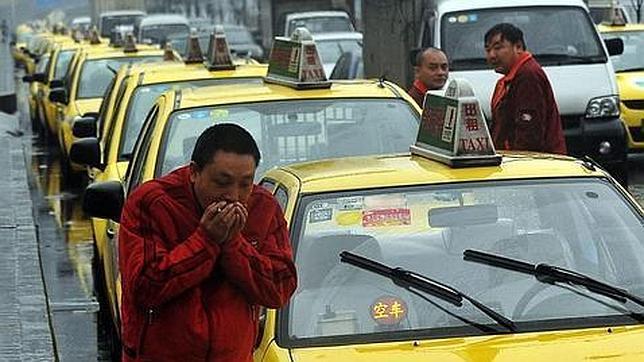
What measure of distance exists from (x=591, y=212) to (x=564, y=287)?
505mm

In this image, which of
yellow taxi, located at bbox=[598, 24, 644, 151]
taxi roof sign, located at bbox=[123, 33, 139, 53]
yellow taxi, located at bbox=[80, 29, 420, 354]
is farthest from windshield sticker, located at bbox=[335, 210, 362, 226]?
taxi roof sign, located at bbox=[123, 33, 139, 53]

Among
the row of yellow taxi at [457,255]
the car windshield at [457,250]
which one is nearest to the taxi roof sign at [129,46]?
the row of yellow taxi at [457,255]

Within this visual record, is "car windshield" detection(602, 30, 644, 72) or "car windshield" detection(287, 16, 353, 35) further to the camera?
"car windshield" detection(287, 16, 353, 35)

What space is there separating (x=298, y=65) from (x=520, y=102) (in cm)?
140

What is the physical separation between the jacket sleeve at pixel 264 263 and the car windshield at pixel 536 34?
405 inches

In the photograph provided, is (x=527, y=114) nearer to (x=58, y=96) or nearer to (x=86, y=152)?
(x=86, y=152)

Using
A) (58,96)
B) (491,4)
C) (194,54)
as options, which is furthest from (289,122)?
(58,96)

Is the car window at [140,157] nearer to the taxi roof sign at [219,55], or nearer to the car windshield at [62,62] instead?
the taxi roof sign at [219,55]

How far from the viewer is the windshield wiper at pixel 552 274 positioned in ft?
18.1

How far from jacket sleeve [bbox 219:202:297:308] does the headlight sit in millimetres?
9961

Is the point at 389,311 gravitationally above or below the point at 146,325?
below

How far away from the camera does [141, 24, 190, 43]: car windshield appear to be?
37.5m

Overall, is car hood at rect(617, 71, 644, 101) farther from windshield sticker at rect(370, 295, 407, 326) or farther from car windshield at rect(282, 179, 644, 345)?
windshield sticker at rect(370, 295, 407, 326)

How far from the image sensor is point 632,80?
1769 centimetres
